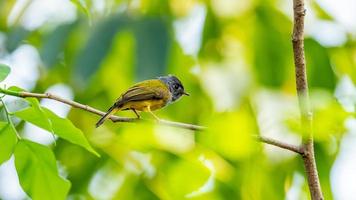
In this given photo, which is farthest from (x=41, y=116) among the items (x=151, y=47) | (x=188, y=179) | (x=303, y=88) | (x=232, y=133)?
(x=151, y=47)

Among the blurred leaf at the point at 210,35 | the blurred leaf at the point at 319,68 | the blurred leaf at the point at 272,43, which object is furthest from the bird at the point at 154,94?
the blurred leaf at the point at 319,68

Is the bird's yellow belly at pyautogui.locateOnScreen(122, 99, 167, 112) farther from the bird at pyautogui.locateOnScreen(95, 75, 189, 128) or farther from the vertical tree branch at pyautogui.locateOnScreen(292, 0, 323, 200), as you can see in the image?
the vertical tree branch at pyautogui.locateOnScreen(292, 0, 323, 200)

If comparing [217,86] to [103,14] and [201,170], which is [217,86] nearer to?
[201,170]

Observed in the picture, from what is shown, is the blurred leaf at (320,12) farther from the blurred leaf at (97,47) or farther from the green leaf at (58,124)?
the green leaf at (58,124)

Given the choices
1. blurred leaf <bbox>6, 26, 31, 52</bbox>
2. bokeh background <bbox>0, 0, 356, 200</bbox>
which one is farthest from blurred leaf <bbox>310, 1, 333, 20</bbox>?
blurred leaf <bbox>6, 26, 31, 52</bbox>

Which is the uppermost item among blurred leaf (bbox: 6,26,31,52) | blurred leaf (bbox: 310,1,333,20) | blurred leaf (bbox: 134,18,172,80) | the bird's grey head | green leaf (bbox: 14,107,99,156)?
blurred leaf (bbox: 310,1,333,20)

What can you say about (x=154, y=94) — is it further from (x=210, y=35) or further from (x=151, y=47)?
(x=210, y=35)

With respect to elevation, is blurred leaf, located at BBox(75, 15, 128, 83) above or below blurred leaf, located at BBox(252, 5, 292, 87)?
below
